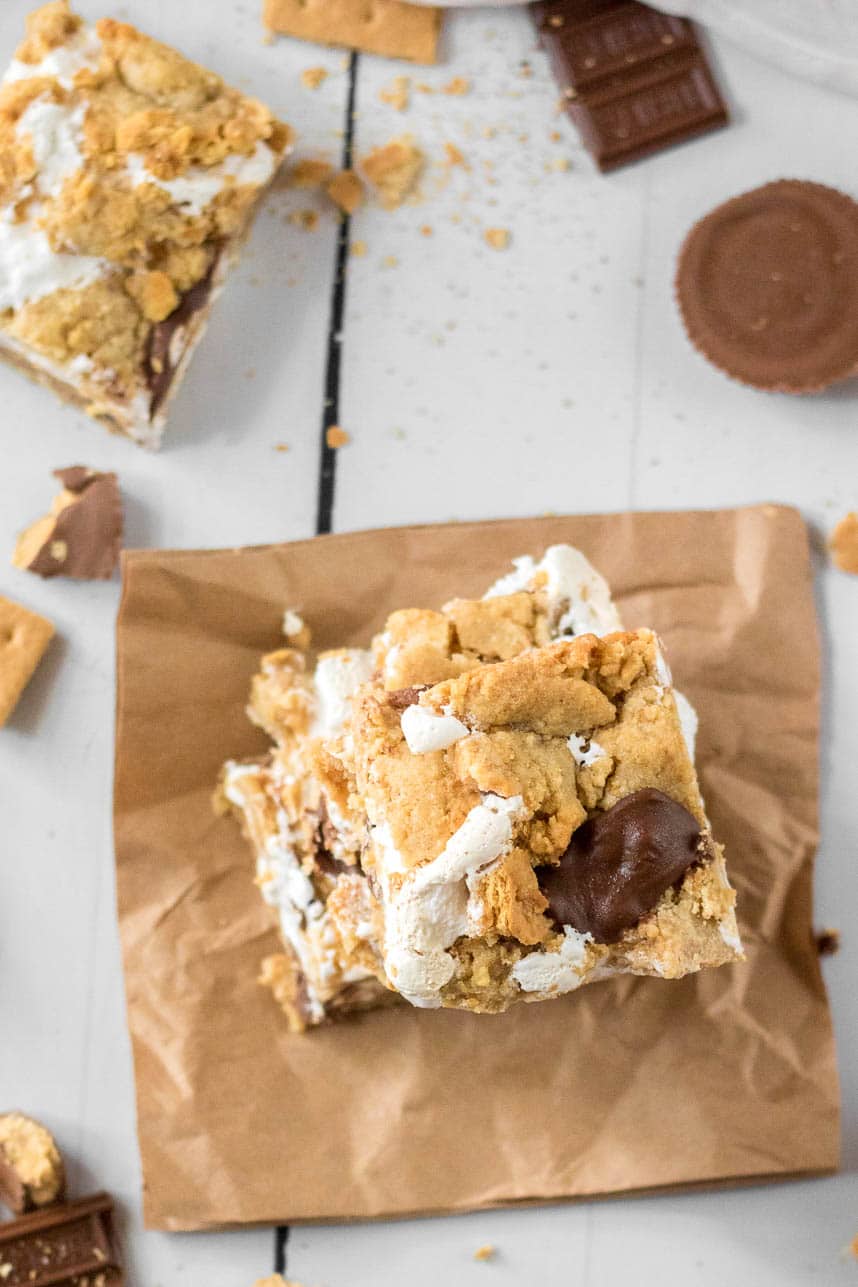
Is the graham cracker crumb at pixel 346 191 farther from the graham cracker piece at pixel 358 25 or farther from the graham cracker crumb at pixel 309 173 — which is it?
the graham cracker piece at pixel 358 25

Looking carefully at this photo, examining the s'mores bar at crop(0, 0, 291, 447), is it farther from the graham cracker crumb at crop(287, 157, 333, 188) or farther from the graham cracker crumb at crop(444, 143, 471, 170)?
the graham cracker crumb at crop(444, 143, 471, 170)

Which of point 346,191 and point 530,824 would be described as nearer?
point 530,824

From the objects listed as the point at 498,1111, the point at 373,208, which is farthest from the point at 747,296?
the point at 498,1111

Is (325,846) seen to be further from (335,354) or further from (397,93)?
(397,93)

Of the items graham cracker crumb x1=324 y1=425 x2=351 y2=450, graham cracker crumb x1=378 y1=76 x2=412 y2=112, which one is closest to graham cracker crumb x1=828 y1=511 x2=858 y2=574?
graham cracker crumb x1=324 y1=425 x2=351 y2=450

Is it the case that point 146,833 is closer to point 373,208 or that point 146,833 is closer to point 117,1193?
point 117,1193

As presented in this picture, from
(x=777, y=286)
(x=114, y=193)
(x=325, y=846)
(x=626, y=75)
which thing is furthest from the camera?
(x=626, y=75)

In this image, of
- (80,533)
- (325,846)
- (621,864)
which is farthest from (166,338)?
(621,864)
